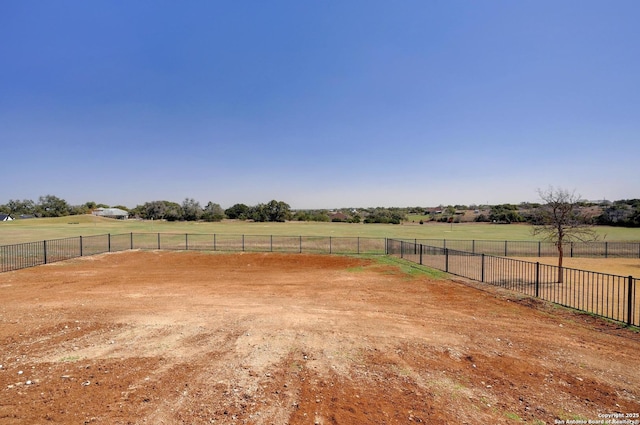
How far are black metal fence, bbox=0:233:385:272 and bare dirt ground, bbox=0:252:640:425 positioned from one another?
1519 cm

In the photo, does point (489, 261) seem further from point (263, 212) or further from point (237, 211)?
point (237, 211)

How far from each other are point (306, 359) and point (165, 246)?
31.1 metres

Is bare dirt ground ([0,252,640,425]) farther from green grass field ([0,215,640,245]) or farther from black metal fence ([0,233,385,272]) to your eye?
green grass field ([0,215,640,245])

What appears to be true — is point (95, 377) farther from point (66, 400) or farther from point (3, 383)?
point (3, 383)

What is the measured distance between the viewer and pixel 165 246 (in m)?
32.9

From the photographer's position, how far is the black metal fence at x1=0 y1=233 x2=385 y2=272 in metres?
24.3

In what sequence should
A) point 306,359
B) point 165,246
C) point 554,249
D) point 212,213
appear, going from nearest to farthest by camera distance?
1. point 306,359
2. point 554,249
3. point 165,246
4. point 212,213

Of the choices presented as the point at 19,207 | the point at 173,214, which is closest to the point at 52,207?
the point at 19,207

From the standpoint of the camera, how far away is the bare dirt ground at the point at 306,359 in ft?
15.4

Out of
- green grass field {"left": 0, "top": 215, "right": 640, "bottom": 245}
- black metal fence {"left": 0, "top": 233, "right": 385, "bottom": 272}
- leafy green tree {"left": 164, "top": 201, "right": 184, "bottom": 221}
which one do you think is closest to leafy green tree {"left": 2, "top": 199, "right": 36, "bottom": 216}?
leafy green tree {"left": 164, "top": 201, "right": 184, "bottom": 221}

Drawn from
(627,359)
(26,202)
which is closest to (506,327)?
(627,359)

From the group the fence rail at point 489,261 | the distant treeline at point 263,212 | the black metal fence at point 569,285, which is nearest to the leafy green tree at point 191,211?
the distant treeline at point 263,212

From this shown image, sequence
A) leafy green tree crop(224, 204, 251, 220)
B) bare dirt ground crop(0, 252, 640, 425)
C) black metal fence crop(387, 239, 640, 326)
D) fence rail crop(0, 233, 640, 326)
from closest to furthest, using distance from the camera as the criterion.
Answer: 1. bare dirt ground crop(0, 252, 640, 425)
2. black metal fence crop(387, 239, 640, 326)
3. fence rail crop(0, 233, 640, 326)
4. leafy green tree crop(224, 204, 251, 220)

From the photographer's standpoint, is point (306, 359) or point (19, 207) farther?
point (19, 207)
